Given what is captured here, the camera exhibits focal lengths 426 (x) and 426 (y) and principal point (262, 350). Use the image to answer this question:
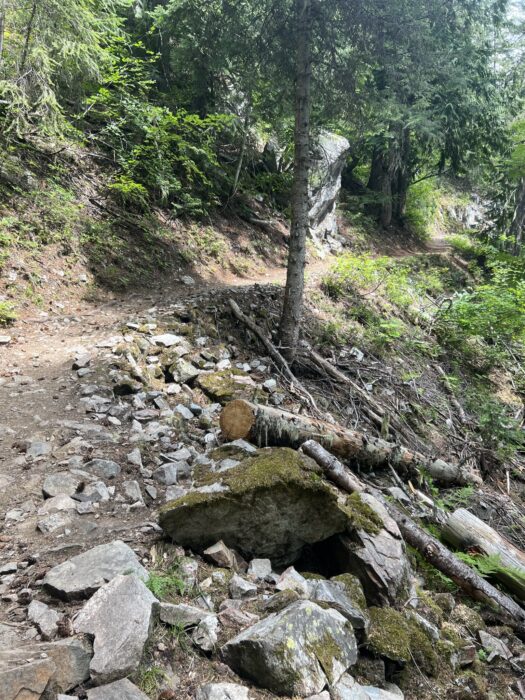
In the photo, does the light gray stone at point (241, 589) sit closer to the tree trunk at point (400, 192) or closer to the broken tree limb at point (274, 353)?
the broken tree limb at point (274, 353)

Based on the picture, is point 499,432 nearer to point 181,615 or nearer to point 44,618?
point 181,615

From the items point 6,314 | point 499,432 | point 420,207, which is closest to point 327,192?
point 420,207

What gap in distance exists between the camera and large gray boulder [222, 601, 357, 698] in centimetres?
256

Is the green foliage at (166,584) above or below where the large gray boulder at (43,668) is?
below

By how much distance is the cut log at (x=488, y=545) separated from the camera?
4984 millimetres

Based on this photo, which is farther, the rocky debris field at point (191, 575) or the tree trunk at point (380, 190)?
the tree trunk at point (380, 190)

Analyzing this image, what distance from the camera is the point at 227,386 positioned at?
23.4 ft

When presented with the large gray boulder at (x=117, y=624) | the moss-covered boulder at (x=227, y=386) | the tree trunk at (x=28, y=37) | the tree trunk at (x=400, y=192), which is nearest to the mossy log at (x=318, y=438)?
the moss-covered boulder at (x=227, y=386)

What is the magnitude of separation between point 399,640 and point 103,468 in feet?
10.5

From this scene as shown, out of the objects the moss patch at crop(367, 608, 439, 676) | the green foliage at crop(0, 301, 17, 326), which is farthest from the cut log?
the green foliage at crop(0, 301, 17, 326)

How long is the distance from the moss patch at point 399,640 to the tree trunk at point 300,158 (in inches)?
234

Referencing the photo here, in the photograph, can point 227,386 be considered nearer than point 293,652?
No

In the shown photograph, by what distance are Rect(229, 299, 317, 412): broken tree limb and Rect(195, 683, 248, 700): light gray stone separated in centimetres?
522

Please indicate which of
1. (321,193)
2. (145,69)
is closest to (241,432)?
(145,69)
